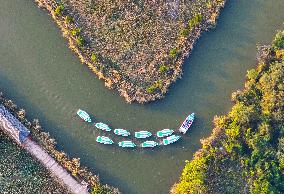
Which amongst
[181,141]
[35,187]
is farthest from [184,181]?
[35,187]

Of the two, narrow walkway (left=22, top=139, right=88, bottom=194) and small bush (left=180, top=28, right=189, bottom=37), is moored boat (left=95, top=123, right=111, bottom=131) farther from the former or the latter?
small bush (left=180, top=28, right=189, bottom=37)

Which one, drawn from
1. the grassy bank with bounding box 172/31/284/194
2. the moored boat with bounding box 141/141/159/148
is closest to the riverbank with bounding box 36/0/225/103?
the moored boat with bounding box 141/141/159/148

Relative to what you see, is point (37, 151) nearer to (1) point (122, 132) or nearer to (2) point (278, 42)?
(1) point (122, 132)

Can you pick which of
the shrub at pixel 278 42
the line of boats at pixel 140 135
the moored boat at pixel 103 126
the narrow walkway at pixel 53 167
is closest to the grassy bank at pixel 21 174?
the narrow walkway at pixel 53 167

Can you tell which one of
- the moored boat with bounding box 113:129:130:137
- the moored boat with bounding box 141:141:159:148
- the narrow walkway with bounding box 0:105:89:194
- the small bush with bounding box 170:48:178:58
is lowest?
the narrow walkway with bounding box 0:105:89:194

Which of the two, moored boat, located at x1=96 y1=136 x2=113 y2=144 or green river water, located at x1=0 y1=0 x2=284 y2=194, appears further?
moored boat, located at x1=96 y1=136 x2=113 y2=144

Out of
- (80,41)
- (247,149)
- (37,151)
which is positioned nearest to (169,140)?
(247,149)

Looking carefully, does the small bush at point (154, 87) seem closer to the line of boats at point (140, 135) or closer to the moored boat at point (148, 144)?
the line of boats at point (140, 135)
